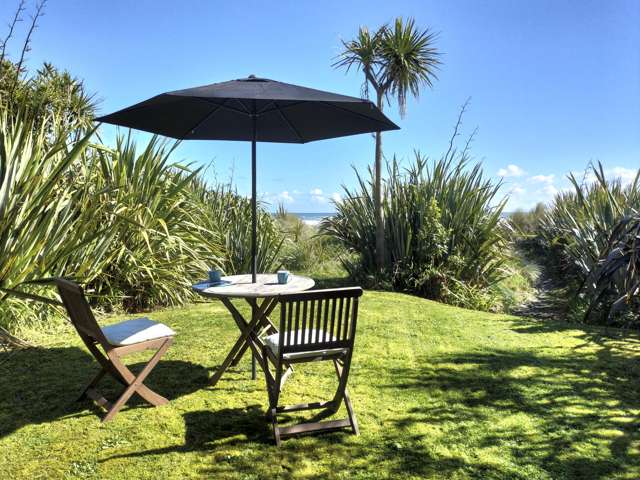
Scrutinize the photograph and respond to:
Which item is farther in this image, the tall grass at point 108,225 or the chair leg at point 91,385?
the tall grass at point 108,225

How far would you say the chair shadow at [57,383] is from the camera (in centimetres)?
334

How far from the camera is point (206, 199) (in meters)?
8.38

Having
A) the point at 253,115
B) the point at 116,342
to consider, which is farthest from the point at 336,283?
the point at 116,342

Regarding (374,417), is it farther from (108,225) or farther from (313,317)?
(108,225)

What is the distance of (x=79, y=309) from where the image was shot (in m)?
2.96

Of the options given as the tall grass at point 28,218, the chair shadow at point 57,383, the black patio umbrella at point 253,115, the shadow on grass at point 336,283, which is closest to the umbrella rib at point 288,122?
the black patio umbrella at point 253,115

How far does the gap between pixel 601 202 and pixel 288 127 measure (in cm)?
617

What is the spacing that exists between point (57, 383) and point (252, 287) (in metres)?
1.85

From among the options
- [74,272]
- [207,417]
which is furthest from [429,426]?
[74,272]

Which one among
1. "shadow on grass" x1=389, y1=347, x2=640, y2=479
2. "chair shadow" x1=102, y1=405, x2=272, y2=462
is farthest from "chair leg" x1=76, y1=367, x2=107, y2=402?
"shadow on grass" x1=389, y1=347, x2=640, y2=479

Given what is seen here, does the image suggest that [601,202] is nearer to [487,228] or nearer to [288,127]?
[487,228]

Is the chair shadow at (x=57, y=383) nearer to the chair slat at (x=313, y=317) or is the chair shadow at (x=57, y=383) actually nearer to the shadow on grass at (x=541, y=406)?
the chair slat at (x=313, y=317)

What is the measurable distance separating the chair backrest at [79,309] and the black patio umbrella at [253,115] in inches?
53.9

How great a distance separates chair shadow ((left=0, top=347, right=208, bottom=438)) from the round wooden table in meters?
0.38
